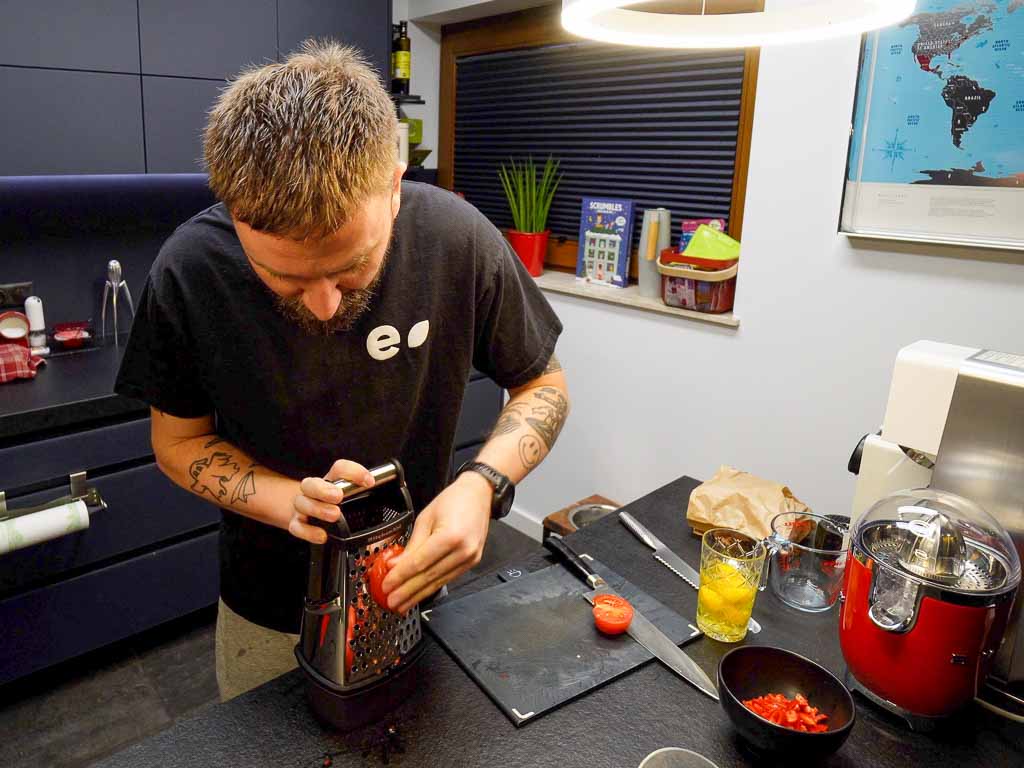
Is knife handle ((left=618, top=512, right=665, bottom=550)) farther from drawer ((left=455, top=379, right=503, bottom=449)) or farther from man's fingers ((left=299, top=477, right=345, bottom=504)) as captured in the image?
drawer ((left=455, top=379, right=503, bottom=449))

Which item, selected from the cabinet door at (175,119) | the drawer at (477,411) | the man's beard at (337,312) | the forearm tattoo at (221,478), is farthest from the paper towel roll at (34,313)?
the man's beard at (337,312)

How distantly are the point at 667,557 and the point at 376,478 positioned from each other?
0.65m

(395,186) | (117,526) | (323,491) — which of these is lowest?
(117,526)

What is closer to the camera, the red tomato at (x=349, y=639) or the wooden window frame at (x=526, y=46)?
the red tomato at (x=349, y=639)

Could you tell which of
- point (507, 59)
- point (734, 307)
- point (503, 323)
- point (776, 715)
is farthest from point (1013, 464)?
point (507, 59)

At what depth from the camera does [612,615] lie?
113cm

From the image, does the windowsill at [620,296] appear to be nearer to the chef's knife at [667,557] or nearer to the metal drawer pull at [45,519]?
the chef's knife at [667,557]

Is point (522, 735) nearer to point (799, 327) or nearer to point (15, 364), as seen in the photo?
point (799, 327)

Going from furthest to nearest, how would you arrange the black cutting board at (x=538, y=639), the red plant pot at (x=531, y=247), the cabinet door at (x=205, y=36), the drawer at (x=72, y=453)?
1. the red plant pot at (x=531, y=247)
2. the cabinet door at (x=205, y=36)
3. the drawer at (x=72, y=453)
4. the black cutting board at (x=538, y=639)

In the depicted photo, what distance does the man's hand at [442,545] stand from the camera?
91 centimetres

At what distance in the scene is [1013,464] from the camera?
1030mm

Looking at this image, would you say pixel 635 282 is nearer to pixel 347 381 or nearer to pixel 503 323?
pixel 503 323

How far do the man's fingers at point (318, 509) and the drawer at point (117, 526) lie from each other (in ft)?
5.34

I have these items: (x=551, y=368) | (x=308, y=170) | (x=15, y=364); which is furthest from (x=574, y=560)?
(x=15, y=364)
